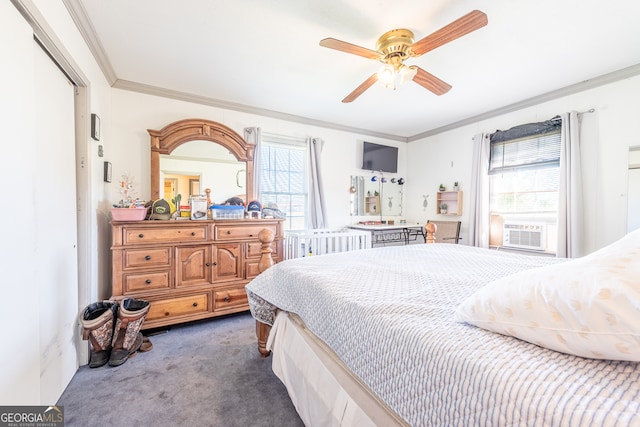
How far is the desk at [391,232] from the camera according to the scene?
12.7 feet

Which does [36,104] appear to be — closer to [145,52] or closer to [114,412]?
[145,52]

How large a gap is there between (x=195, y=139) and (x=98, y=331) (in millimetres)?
2045

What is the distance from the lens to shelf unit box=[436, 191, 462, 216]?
3869 millimetres

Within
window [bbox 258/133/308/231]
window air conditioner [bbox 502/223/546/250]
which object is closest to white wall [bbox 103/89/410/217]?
window [bbox 258/133/308/231]

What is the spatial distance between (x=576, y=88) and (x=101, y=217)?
4936 mm

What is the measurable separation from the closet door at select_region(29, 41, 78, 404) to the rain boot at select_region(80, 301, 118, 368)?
90 mm

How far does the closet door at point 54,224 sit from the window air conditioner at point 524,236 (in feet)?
14.5

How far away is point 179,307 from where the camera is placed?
2.41 metres

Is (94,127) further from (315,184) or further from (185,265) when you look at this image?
(315,184)

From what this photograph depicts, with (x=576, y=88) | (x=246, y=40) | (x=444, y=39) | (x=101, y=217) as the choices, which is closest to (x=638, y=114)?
(x=576, y=88)

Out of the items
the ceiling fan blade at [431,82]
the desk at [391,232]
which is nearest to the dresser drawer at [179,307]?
the desk at [391,232]

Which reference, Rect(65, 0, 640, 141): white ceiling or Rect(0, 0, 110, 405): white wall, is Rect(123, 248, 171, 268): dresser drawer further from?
Rect(65, 0, 640, 141): white ceiling

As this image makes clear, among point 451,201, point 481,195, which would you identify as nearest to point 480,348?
point 481,195

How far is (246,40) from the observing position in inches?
80.0
